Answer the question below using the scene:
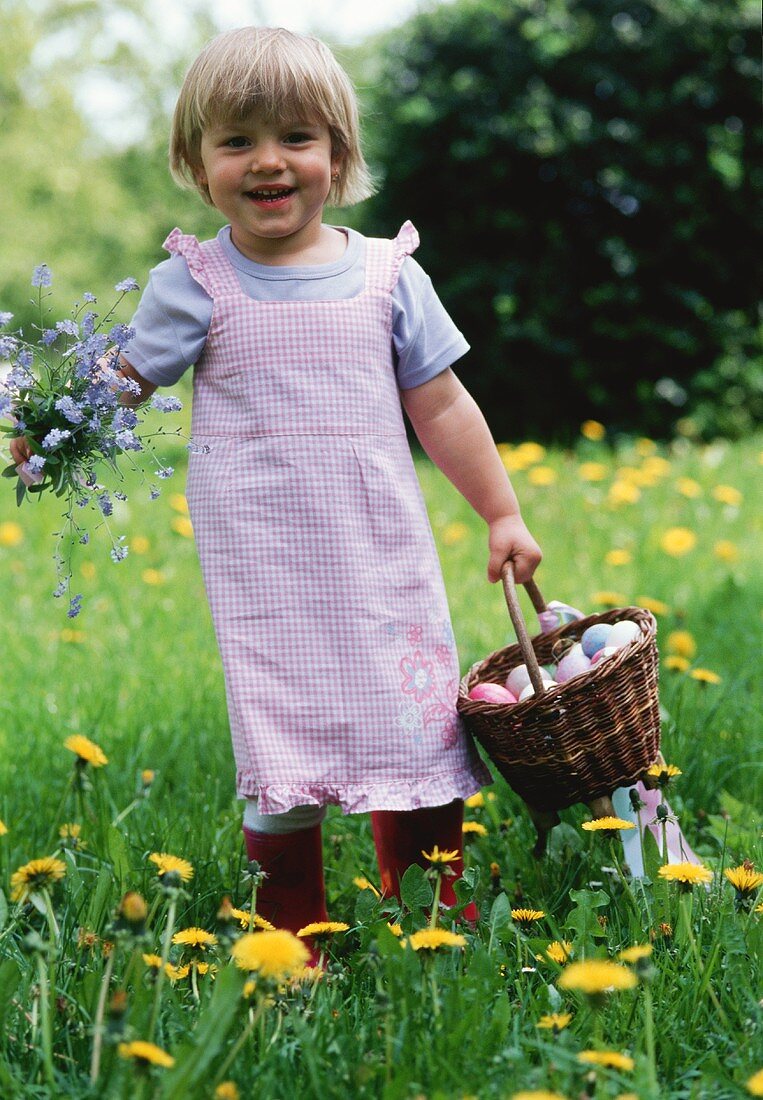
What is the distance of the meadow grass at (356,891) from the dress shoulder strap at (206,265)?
88 centimetres

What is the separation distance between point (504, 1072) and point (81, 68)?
1928 centimetres

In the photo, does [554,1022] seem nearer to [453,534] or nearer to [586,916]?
[586,916]

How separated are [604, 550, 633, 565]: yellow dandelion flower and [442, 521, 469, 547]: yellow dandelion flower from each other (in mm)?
504

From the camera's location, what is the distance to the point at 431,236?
727 cm

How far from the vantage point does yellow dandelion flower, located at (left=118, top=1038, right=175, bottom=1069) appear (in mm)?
1252

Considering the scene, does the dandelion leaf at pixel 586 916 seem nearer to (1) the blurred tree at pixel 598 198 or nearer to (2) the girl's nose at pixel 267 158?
(2) the girl's nose at pixel 267 158

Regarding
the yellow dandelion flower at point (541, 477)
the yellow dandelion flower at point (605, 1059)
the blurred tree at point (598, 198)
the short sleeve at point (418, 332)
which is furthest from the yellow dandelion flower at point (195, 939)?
the blurred tree at point (598, 198)

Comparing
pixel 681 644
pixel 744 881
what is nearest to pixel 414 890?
pixel 744 881

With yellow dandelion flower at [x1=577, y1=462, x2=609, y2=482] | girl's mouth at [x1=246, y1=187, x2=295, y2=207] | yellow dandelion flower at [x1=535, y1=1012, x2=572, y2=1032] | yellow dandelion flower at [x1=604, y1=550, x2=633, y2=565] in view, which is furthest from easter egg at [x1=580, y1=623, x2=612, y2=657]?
yellow dandelion flower at [x1=577, y1=462, x2=609, y2=482]

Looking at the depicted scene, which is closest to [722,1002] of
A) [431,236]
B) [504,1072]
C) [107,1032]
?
[504,1072]

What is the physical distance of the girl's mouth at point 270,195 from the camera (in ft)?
6.63

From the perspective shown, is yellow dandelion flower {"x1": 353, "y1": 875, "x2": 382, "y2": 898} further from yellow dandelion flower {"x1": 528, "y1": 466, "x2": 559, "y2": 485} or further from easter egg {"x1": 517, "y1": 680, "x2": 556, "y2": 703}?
yellow dandelion flower {"x1": 528, "y1": 466, "x2": 559, "y2": 485}

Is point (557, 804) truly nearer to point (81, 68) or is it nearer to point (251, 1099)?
point (251, 1099)

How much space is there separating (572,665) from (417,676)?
0.30m
